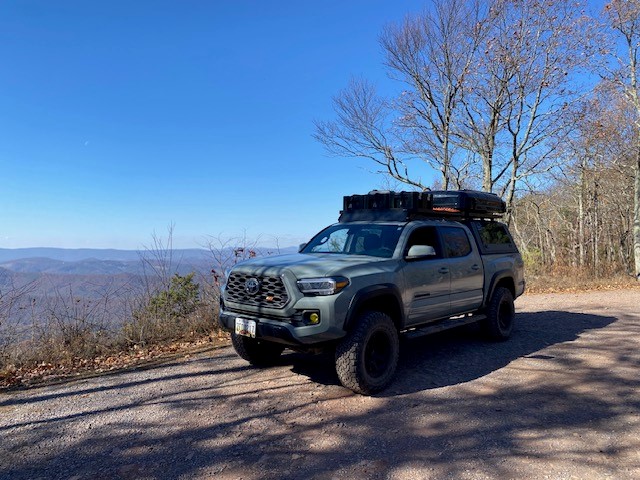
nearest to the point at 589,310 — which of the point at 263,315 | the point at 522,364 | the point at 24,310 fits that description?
the point at 522,364

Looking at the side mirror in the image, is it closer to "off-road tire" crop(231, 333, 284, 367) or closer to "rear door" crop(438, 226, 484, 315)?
"rear door" crop(438, 226, 484, 315)

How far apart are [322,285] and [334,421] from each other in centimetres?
125

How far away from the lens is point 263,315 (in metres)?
4.50

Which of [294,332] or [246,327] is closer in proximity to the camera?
[294,332]

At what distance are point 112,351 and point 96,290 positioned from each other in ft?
3.91

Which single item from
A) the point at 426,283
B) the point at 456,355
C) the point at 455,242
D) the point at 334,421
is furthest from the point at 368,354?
the point at 455,242

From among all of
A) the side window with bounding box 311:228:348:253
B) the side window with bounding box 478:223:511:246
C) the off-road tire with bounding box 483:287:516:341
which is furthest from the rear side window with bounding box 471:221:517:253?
the side window with bounding box 311:228:348:253

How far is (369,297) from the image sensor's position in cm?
443

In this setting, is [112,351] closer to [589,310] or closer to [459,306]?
[459,306]

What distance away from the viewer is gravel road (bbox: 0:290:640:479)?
308cm

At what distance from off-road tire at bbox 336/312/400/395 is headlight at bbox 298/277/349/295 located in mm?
479

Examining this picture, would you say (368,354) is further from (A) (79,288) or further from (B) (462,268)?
(A) (79,288)

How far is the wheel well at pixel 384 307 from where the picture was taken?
451 cm

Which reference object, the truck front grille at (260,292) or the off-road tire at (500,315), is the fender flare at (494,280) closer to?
the off-road tire at (500,315)
